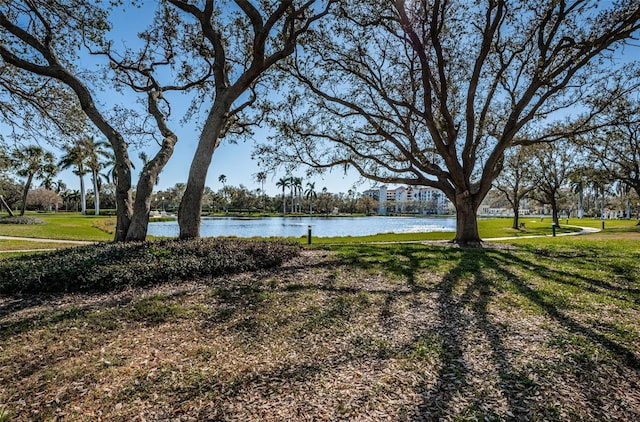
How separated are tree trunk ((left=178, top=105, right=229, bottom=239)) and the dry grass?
11.8 feet

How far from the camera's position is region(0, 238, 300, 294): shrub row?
5.93 metres

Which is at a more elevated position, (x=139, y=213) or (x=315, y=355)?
(x=139, y=213)

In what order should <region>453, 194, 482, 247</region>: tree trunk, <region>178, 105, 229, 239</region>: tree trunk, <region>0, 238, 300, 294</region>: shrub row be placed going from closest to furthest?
1. <region>0, 238, 300, 294</region>: shrub row
2. <region>178, 105, 229, 239</region>: tree trunk
3. <region>453, 194, 482, 247</region>: tree trunk

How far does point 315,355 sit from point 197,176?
727cm

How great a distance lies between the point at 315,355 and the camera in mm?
3809

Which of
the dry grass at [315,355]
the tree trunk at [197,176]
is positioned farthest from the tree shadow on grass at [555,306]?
the tree trunk at [197,176]

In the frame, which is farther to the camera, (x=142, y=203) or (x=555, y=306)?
(x=142, y=203)

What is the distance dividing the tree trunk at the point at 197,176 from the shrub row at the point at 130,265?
0.86m

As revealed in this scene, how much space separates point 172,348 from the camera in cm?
390

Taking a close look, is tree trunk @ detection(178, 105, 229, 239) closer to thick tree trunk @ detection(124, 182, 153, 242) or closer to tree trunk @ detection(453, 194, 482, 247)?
thick tree trunk @ detection(124, 182, 153, 242)

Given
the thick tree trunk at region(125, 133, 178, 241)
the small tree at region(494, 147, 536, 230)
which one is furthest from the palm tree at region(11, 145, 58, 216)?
the small tree at region(494, 147, 536, 230)

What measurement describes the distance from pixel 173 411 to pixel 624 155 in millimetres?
35657

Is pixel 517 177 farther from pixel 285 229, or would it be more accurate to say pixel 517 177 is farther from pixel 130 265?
pixel 130 265

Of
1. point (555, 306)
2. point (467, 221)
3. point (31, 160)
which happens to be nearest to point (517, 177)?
point (467, 221)
